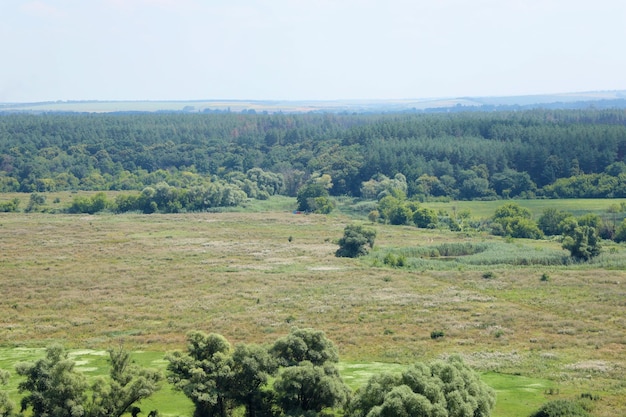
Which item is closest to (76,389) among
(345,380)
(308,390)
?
(308,390)

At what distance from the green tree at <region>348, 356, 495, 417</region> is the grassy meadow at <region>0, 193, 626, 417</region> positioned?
18.7ft

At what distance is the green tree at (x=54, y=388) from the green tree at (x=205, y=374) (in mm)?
4924

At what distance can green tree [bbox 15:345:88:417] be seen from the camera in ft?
125

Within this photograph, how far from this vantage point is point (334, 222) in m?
136

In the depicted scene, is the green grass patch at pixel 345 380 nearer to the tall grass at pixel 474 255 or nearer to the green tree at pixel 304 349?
the green tree at pixel 304 349

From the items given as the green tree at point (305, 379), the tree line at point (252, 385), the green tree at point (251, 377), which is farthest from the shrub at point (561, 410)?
the green tree at point (251, 377)

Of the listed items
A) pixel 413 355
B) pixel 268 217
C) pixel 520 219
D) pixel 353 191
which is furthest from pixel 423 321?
pixel 353 191

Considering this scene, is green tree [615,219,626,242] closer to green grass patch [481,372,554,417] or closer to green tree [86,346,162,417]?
green grass patch [481,372,554,417]

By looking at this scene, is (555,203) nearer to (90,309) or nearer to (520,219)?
(520,219)

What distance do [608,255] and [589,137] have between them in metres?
86.1

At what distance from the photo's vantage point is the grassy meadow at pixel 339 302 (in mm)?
53250

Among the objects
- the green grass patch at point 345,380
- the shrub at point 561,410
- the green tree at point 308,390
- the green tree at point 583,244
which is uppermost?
the green tree at point 308,390

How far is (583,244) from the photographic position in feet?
306

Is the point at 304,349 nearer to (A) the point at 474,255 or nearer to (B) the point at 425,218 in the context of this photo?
(A) the point at 474,255
